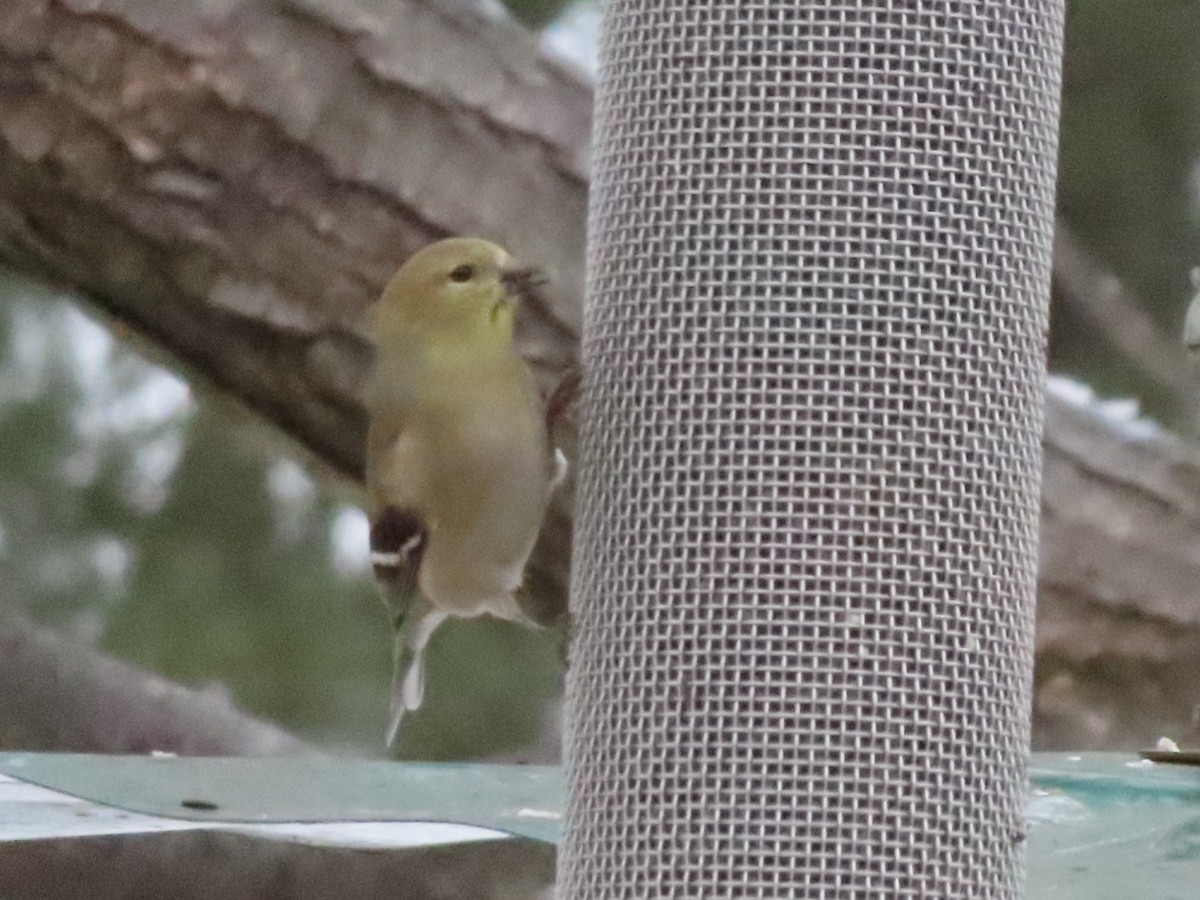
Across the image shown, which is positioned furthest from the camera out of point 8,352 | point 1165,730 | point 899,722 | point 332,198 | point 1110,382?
point 8,352

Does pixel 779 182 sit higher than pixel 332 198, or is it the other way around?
pixel 332 198

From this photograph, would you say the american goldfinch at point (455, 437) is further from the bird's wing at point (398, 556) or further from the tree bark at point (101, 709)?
the tree bark at point (101, 709)

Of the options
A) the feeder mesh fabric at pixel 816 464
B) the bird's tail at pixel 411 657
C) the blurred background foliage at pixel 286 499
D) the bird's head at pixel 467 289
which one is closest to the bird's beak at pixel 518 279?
the bird's head at pixel 467 289

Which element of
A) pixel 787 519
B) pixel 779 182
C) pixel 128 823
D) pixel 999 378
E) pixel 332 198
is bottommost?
pixel 128 823

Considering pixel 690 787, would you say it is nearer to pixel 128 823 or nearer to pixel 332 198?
pixel 128 823

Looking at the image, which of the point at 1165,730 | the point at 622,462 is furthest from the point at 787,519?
the point at 1165,730

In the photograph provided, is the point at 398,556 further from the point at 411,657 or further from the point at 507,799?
the point at 411,657
